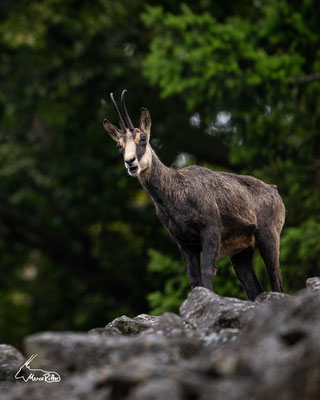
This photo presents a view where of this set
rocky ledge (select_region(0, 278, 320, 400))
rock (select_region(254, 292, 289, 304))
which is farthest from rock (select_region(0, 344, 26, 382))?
rock (select_region(254, 292, 289, 304))

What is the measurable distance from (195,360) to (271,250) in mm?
3809

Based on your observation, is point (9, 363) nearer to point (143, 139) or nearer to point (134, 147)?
point (134, 147)

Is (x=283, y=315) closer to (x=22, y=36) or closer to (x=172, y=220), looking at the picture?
(x=172, y=220)

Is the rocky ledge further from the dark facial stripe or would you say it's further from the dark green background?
the dark green background

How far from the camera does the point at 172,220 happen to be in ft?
26.9

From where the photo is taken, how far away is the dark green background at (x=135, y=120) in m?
16.5

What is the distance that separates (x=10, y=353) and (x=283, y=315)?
8.28ft

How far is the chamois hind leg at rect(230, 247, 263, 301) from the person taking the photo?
9.06 metres

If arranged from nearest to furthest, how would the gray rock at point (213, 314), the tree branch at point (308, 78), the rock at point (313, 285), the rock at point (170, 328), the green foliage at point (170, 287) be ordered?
the rock at point (170, 328), the gray rock at point (213, 314), the rock at point (313, 285), the tree branch at point (308, 78), the green foliage at point (170, 287)

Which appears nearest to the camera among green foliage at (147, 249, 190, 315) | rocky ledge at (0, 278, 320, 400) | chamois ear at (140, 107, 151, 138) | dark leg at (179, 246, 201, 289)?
rocky ledge at (0, 278, 320, 400)

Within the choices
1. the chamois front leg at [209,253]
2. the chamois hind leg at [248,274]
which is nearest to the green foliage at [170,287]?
the chamois hind leg at [248,274]

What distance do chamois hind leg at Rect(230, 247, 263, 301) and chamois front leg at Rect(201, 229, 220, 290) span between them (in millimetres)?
1042

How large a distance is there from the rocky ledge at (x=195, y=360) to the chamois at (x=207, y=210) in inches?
58.8

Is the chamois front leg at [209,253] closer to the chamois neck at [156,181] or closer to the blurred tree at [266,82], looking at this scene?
the chamois neck at [156,181]
